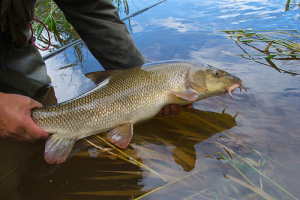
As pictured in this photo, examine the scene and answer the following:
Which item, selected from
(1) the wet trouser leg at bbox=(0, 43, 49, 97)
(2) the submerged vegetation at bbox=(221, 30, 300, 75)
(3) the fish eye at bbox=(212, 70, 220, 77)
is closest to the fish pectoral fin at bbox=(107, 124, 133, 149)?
(3) the fish eye at bbox=(212, 70, 220, 77)

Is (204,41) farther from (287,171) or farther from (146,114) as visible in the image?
(287,171)

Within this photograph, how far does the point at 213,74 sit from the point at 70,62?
9.50 feet

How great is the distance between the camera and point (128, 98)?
7.88ft

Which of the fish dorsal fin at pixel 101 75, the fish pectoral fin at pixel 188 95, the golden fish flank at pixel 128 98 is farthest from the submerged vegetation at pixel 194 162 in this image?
the fish dorsal fin at pixel 101 75

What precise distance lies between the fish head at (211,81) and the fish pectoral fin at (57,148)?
1399mm

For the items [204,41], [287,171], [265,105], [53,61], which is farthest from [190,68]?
[53,61]

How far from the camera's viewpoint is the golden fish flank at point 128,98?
2268 mm

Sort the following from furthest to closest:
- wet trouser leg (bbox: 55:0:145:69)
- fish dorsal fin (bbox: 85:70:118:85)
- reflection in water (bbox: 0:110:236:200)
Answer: wet trouser leg (bbox: 55:0:145:69) < fish dorsal fin (bbox: 85:70:118:85) < reflection in water (bbox: 0:110:236:200)

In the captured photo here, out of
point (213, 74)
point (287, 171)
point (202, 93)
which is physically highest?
point (213, 74)

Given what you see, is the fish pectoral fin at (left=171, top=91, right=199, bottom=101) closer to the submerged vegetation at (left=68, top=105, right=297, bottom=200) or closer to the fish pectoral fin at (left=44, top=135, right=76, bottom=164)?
the submerged vegetation at (left=68, top=105, right=297, bottom=200)

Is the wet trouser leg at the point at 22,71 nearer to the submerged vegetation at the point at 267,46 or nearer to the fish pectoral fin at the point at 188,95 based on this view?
the fish pectoral fin at the point at 188,95

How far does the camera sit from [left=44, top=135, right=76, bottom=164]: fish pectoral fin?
6.98 feet

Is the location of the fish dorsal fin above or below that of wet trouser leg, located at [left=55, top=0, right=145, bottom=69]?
below

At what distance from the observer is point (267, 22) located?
5250mm
